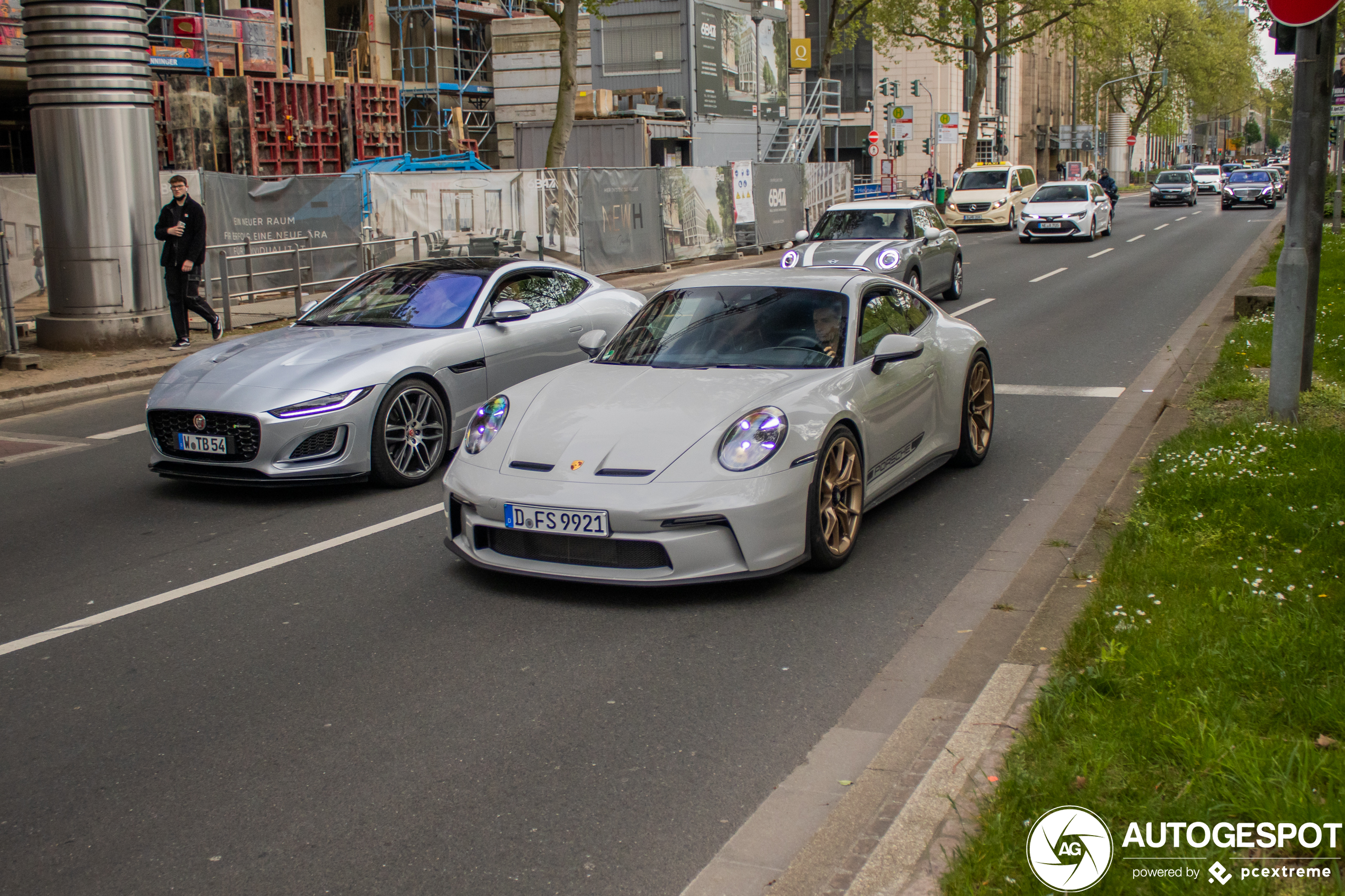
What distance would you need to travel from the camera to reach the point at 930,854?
3285mm

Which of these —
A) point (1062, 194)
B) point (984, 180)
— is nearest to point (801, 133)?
point (984, 180)

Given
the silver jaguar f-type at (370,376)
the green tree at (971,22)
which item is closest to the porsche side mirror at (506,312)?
the silver jaguar f-type at (370,376)

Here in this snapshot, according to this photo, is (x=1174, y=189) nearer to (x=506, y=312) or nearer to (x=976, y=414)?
(x=976, y=414)

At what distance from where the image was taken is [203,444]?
7.48 meters

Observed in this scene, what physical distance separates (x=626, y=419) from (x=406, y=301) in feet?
11.7

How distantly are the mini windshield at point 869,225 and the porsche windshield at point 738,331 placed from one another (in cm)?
1115

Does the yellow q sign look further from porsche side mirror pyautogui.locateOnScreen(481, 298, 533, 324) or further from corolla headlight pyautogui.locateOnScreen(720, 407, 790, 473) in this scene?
corolla headlight pyautogui.locateOnScreen(720, 407, 790, 473)

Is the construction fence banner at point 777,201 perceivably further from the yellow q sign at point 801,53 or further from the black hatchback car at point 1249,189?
the black hatchback car at point 1249,189

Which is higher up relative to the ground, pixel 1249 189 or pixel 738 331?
pixel 1249 189

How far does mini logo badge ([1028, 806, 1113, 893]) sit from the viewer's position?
304 centimetres

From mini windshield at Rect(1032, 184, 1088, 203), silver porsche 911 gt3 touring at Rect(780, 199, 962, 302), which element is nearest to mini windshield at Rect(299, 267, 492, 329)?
silver porsche 911 gt3 touring at Rect(780, 199, 962, 302)

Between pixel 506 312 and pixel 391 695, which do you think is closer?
pixel 391 695

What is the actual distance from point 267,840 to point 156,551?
11.4ft

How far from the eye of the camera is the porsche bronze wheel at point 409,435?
7.73 m
